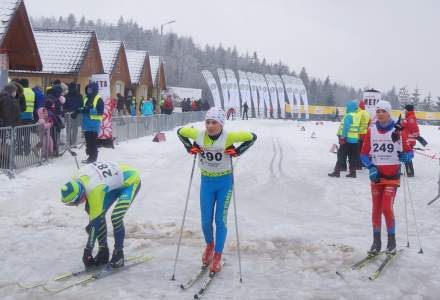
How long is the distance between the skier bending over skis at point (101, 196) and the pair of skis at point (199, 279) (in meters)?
0.94

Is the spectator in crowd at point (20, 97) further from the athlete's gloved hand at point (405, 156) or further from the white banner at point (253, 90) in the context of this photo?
the white banner at point (253, 90)

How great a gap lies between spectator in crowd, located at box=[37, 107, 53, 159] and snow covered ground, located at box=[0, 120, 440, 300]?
1.54 feet

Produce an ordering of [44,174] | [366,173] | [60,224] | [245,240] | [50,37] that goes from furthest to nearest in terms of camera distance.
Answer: [50,37] → [366,173] → [44,174] → [60,224] → [245,240]

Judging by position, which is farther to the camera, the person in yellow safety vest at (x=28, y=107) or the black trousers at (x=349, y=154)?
the black trousers at (x=349, y=154)

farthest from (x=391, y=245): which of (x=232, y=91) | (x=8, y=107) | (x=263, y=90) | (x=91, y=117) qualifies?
(x=263, y=90)

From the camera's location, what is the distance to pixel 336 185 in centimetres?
1236

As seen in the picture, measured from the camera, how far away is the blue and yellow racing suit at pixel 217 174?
598 centimetres

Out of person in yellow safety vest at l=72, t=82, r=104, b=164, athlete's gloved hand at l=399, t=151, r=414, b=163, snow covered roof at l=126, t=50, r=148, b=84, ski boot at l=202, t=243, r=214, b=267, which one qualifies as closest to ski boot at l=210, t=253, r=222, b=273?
ski boot at l=202, t=243, r=214, b=267

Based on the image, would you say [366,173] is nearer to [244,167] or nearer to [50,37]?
[244,167]

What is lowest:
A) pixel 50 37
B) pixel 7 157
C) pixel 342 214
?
pixel 342 214

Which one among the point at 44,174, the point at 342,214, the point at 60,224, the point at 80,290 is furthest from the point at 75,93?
the point at 80,290

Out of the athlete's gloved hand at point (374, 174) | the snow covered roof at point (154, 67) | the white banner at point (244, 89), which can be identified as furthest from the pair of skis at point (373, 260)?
the white banner at point (244, 89)

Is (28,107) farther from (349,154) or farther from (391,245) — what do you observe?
(391,245)

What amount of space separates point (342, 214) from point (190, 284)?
4.76m
